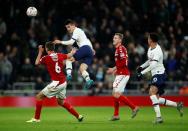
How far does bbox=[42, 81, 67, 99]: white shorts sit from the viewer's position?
1705 centimetres

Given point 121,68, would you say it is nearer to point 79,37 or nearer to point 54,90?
point 79,37

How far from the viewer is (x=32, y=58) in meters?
27.9

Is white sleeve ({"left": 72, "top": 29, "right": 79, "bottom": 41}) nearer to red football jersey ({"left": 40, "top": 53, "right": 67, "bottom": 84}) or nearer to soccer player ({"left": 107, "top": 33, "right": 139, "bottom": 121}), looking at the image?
soccer player ({"left": 107, "top": 33, "right": 139, "bottom": 121})

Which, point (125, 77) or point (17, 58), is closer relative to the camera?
point (125, 77)

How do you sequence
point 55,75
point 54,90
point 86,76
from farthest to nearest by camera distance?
point 86,76
point 55,75
point 54,90

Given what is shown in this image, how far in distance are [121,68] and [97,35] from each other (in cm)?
1083

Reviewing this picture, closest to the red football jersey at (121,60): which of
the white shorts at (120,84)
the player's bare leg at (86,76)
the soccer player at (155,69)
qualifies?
the white shorts at (120,84)

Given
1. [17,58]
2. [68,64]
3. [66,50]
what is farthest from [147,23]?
[68,64]

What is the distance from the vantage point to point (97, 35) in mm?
29406

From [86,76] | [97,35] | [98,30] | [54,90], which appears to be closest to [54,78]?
[54,90]

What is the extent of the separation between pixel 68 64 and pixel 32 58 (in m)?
7.23

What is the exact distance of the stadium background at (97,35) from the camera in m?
27.4

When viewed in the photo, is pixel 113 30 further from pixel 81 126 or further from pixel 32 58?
pixel 81 126

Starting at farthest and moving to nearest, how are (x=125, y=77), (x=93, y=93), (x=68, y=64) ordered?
(x=93, y=93) < (x=68, y=64) < (x=125, y=77)
